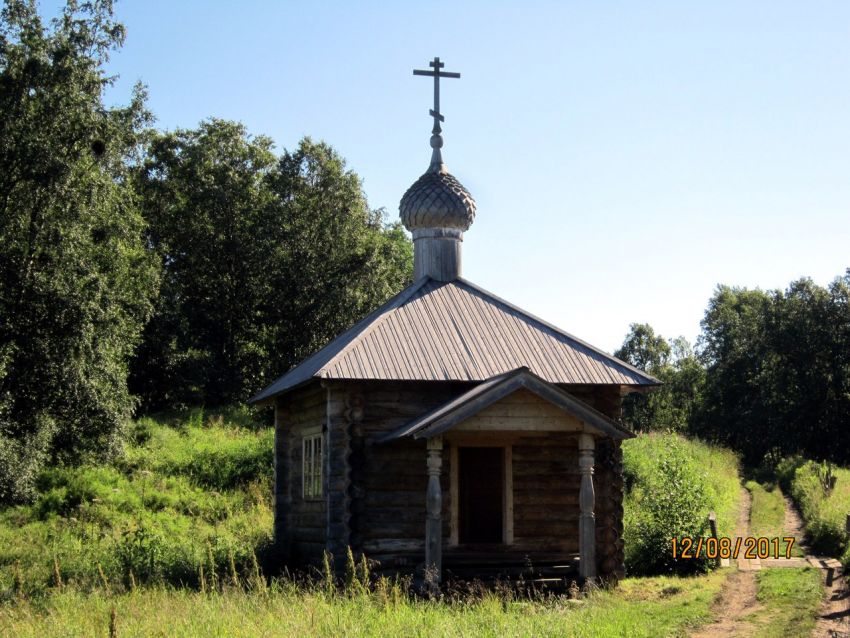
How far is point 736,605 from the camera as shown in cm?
1289

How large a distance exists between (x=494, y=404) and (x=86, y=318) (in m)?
9.61

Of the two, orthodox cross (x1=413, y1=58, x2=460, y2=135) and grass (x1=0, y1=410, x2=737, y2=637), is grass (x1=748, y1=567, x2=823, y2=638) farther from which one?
orthodox cross (x1=413, y1=58, x2=460, y2=135)

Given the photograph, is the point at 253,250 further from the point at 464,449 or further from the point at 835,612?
the point at 835,612

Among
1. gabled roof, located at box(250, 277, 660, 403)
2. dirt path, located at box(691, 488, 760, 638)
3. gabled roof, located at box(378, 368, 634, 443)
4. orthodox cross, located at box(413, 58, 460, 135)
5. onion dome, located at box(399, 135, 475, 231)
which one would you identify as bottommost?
dirt path, located at box(691, 488, 760, 638)

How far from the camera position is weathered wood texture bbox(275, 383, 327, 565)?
1583 cm

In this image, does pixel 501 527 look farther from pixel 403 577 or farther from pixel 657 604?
pixel 657 604

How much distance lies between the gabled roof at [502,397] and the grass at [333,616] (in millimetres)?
2188

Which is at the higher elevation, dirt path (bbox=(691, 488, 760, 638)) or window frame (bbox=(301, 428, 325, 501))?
window frame (bbox=(301, 428, 325, 501))

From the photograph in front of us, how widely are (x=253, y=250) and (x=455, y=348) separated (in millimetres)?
22631

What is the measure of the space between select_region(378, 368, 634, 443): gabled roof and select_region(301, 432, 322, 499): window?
245cm

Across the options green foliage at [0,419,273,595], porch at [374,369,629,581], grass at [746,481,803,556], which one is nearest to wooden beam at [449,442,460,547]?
porch at [374,369,629,581]

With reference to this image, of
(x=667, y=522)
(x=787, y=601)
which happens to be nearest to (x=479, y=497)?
(x=667, y=522)

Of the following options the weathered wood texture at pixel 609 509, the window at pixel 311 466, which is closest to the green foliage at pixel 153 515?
the window at pixel 311 466

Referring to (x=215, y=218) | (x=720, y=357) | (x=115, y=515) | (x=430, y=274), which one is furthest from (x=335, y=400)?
(x=720, y=357)
